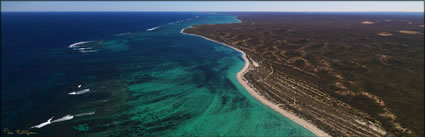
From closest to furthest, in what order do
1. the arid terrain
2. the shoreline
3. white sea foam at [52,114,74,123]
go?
the shoreline → white sea foam at [52,114,74,123] → the arid terrain

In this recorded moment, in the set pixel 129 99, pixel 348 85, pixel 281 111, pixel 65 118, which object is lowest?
pixel 281 111

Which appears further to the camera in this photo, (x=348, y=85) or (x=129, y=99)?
(x=348, y=85)

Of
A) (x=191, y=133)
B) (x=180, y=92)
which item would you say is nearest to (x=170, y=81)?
(x=180, y=92)

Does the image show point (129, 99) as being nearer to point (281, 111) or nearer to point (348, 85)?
point (281, 111)

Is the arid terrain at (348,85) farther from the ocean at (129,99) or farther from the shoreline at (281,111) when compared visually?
the ocean at (129,99)

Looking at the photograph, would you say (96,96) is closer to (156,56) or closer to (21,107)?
(21,107)

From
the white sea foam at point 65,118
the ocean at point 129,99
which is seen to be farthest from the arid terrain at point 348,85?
the white sea foam at point 65,118

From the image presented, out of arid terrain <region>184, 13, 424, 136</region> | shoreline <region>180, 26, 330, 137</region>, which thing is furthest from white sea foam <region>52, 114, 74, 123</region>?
arid terrain <region>184, 13, 424, 136</region>

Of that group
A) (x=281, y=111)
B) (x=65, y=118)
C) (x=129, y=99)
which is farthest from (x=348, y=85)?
(x=65, y=118)

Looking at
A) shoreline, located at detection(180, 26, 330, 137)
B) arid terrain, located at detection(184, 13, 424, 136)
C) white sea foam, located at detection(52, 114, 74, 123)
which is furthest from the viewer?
arid terrain, located at detection(184, 13, 424, 136)

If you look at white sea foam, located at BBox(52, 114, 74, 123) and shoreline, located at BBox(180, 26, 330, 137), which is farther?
white sea foam, located at BBox(52, 114, 74, 123)

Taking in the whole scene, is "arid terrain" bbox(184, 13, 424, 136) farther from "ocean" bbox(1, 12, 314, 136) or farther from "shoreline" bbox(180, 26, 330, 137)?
"ocean" bbox(1, 12, 314, 136)
